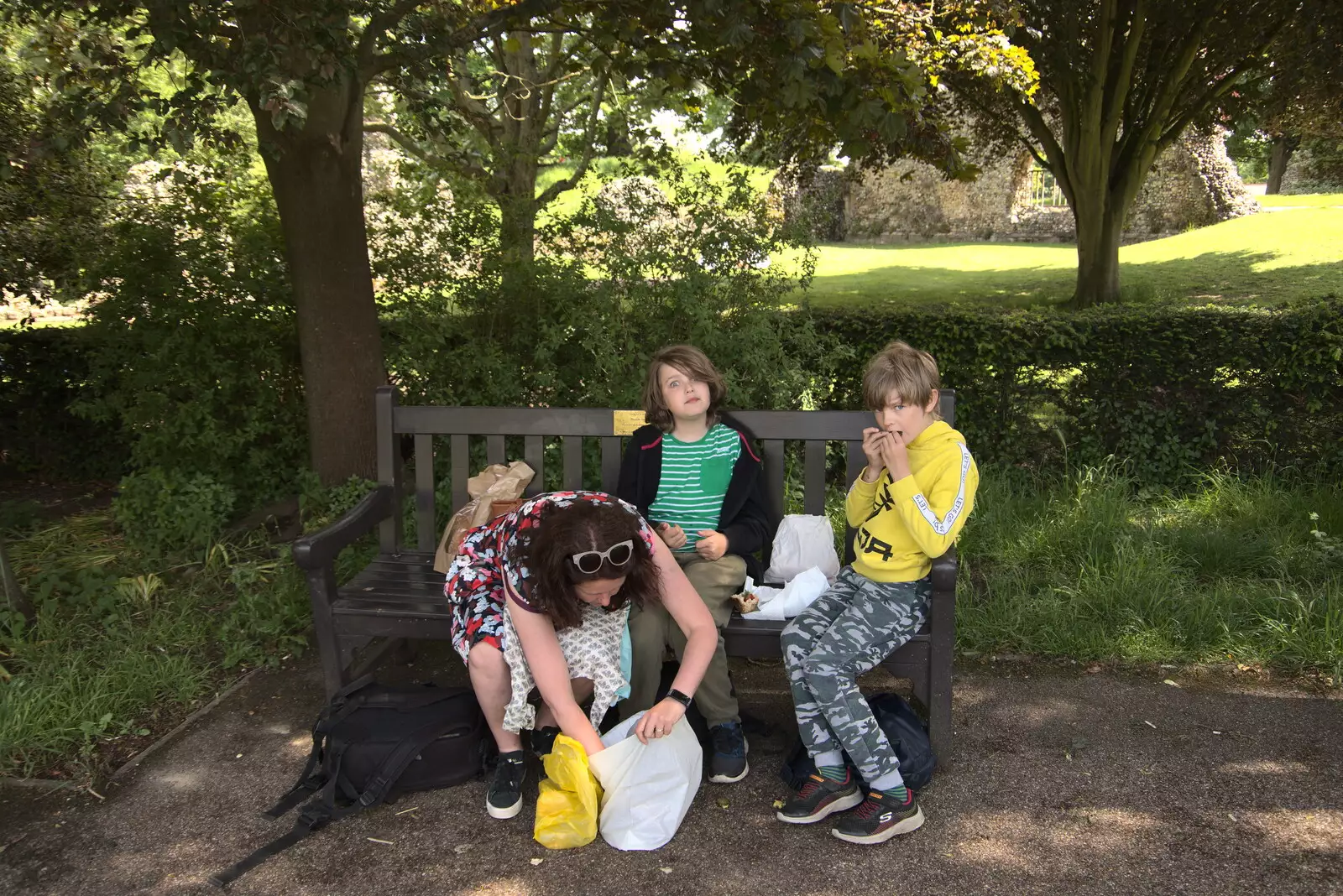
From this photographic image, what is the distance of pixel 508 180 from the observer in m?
6.76

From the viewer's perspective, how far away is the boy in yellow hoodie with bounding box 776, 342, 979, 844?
2828 mm

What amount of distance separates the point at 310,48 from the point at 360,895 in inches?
114

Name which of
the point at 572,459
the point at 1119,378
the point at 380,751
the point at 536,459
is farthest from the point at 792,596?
the point at 1119,378

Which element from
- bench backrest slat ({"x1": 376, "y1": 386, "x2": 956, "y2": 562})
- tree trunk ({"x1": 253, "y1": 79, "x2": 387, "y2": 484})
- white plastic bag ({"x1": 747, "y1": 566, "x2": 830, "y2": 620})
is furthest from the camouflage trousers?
tree trunk ({"x1": 253, "y1": 79, "x2": 387, "y2": 484})

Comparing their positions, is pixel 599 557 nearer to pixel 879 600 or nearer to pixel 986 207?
pixel 879 600

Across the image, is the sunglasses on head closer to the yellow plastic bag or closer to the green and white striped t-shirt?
the yellow plastic bag

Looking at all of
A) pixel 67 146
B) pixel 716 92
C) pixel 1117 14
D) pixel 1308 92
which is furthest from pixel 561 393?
pixel 1308 92

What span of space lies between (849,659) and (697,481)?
0.84 m

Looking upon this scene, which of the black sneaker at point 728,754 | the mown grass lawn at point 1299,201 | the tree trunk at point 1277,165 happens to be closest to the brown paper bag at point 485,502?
the black sneaker at point 728,754

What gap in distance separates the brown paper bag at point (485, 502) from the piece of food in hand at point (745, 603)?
0.84 m

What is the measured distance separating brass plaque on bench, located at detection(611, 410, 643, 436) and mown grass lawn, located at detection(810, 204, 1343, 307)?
7.75m

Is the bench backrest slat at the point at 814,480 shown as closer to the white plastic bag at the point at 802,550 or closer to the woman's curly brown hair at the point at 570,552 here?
the white plastic bag at the point at 802,550

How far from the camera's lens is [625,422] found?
3.69 metres

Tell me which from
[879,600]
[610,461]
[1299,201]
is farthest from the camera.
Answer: [1299,201]
